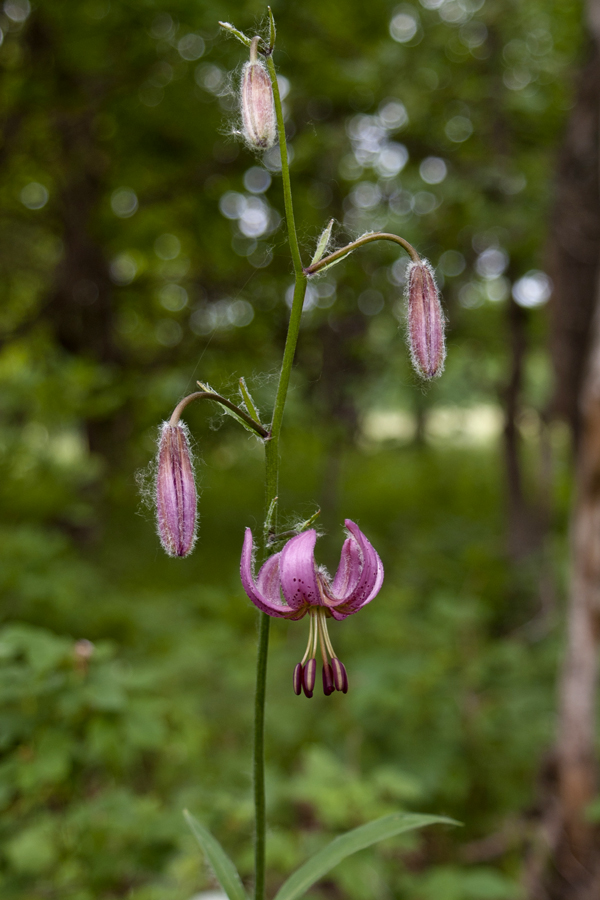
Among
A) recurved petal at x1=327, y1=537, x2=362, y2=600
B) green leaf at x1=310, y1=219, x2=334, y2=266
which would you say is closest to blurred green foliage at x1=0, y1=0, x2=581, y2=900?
green leaf at x1=310, y1=219, x2=334, y2=266

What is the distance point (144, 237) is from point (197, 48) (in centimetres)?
242

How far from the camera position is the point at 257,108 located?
3.28 ft

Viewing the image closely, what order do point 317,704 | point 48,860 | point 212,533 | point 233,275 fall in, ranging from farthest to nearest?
point 212,533 → point 233,275 → point 317,704 → point 48,860

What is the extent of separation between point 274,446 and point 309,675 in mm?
332

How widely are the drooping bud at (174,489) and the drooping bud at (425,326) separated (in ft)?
1.26

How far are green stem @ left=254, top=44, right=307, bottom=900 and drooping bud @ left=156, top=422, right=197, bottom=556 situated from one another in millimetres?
138

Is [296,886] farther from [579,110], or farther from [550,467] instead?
[550,467]

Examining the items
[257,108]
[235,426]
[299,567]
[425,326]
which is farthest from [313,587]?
[235,426]

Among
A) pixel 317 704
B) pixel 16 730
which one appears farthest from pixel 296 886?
pixel 317 704

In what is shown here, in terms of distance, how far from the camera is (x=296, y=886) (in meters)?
1.05

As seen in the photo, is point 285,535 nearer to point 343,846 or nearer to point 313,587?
point 313,587

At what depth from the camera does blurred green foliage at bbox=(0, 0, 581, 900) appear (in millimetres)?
1950

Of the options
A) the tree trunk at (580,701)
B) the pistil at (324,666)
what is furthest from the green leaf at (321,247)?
the tree trunk at (580,701)

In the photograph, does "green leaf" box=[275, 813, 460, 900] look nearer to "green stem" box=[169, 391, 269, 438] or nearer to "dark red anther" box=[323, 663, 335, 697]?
"dark red anther" box=[323, 663, 335, 697]
